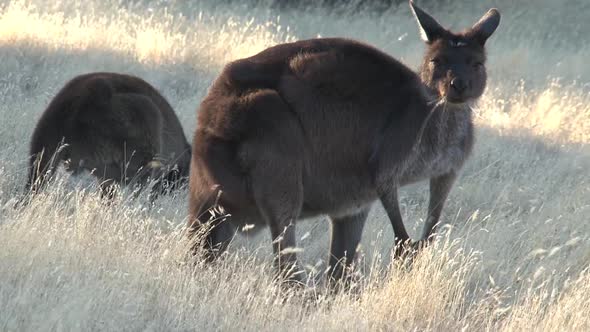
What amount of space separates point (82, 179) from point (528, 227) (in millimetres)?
3687

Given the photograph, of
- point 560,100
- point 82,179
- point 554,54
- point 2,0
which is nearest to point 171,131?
point 82,179

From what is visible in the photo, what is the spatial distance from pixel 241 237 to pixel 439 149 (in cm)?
158

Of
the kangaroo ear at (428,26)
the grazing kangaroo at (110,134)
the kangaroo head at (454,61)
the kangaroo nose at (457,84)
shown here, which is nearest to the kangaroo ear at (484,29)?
the kangaroo head at (454,61)

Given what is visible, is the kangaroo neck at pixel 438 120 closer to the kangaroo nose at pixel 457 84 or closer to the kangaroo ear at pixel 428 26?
the kangaroo nose at pixel 457 84

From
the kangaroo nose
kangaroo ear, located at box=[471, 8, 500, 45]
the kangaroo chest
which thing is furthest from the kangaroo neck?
kangaroo ear, located at box=[471, 8, 500, 45]

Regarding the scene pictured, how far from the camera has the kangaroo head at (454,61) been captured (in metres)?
6.13

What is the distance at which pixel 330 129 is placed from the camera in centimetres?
630

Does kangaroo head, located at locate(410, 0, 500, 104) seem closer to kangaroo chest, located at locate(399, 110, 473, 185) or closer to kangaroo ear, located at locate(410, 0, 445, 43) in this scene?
kangaroo ear, located at locate(410, 0, 445, 43)

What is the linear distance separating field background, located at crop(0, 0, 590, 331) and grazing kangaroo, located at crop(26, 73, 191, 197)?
0.30m

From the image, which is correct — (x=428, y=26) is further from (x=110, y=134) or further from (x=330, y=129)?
(x=110, y=134)

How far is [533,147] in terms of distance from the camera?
11.0 meters

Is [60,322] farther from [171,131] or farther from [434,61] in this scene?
[171,131]

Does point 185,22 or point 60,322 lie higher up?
point 60,322

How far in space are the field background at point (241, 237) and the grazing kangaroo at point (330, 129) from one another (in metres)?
0.35
